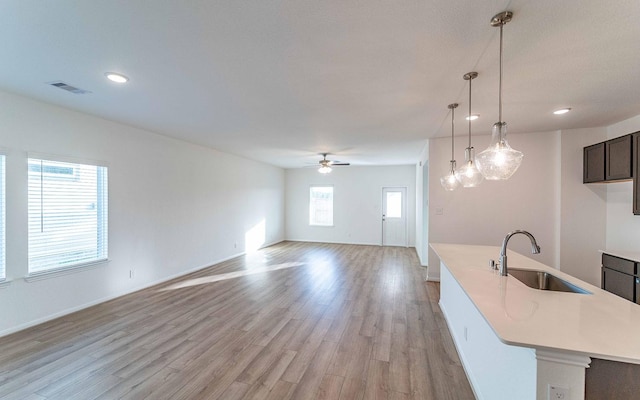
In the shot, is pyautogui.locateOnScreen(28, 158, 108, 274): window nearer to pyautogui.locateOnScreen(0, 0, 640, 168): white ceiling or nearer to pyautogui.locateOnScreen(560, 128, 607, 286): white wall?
pyautogui.locateOnScreen(0, 0, 640, 168): white ceiling

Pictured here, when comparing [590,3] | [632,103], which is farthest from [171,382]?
[632,103]

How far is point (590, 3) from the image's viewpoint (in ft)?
5.10

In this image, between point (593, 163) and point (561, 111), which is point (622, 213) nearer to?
point (593, 163)

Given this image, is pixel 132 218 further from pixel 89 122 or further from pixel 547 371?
pixel 547 371

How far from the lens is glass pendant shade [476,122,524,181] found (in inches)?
79.9

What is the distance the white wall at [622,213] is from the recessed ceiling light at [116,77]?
6.22 meters

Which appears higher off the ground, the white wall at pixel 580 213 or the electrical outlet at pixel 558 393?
the white wall at pixel 580 213

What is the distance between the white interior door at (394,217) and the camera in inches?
333

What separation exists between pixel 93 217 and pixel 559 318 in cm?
507

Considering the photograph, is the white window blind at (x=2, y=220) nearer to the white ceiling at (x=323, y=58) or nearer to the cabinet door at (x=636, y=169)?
the white ceiling at (x=323, y=58)

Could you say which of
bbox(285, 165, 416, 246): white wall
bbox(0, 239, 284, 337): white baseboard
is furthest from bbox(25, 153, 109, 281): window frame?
bbox(285, 165, 416, 246): white wall

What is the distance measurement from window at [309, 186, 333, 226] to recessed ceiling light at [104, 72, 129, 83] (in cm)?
701

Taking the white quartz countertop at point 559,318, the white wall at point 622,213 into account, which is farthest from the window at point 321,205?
the white quartz countertop at point 559,318

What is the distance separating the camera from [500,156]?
2.04 metres
